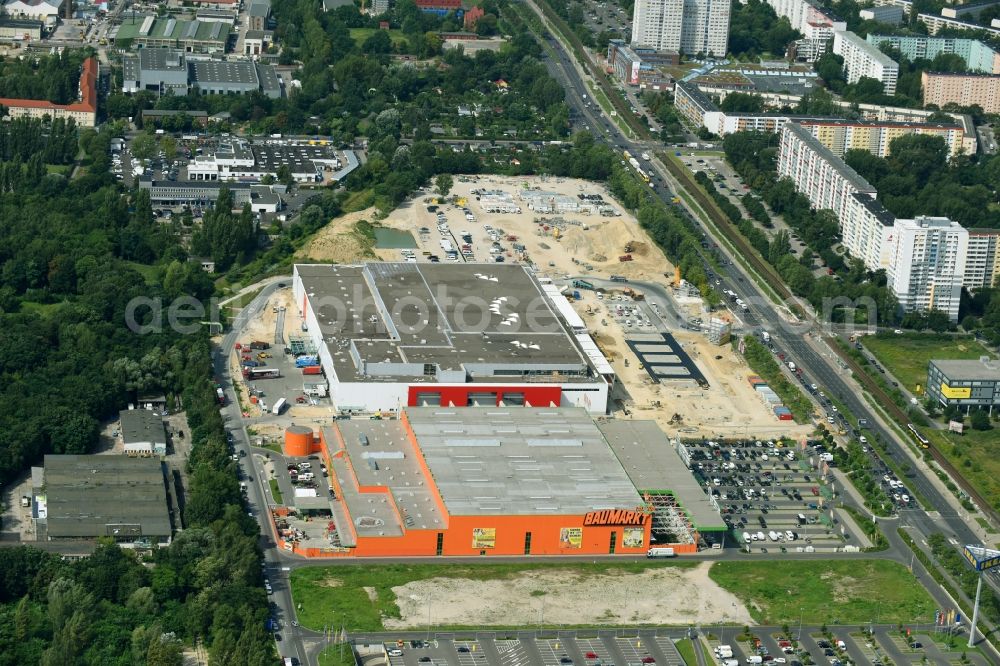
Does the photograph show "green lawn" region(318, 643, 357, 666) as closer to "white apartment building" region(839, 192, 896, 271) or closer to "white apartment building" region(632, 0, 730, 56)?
"white apartment building" region(839, 192, 896, 271)

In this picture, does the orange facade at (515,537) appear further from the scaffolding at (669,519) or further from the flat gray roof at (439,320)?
the flat gray roof at (439,320)

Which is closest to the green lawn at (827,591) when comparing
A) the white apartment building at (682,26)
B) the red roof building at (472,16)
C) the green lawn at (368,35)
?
the white apartment building at (682,26)

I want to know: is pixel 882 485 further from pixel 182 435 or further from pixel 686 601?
pixel 182 435

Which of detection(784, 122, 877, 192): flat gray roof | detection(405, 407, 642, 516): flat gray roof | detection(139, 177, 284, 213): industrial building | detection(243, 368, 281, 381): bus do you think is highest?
detection(784, 122, 877, 192): flat gray roof

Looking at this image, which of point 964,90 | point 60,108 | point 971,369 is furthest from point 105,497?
point 964,90

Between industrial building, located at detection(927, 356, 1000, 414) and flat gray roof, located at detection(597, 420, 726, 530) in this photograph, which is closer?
flat gray roof, located at detection(597, 420, 726, 530)

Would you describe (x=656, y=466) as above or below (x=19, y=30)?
below

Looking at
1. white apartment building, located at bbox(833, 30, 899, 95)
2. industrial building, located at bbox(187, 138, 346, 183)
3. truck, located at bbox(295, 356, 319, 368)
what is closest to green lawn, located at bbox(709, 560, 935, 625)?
truck, located at bbox(295, 356, 319, 368)

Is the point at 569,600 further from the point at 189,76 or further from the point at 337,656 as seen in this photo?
the point at 189,76
